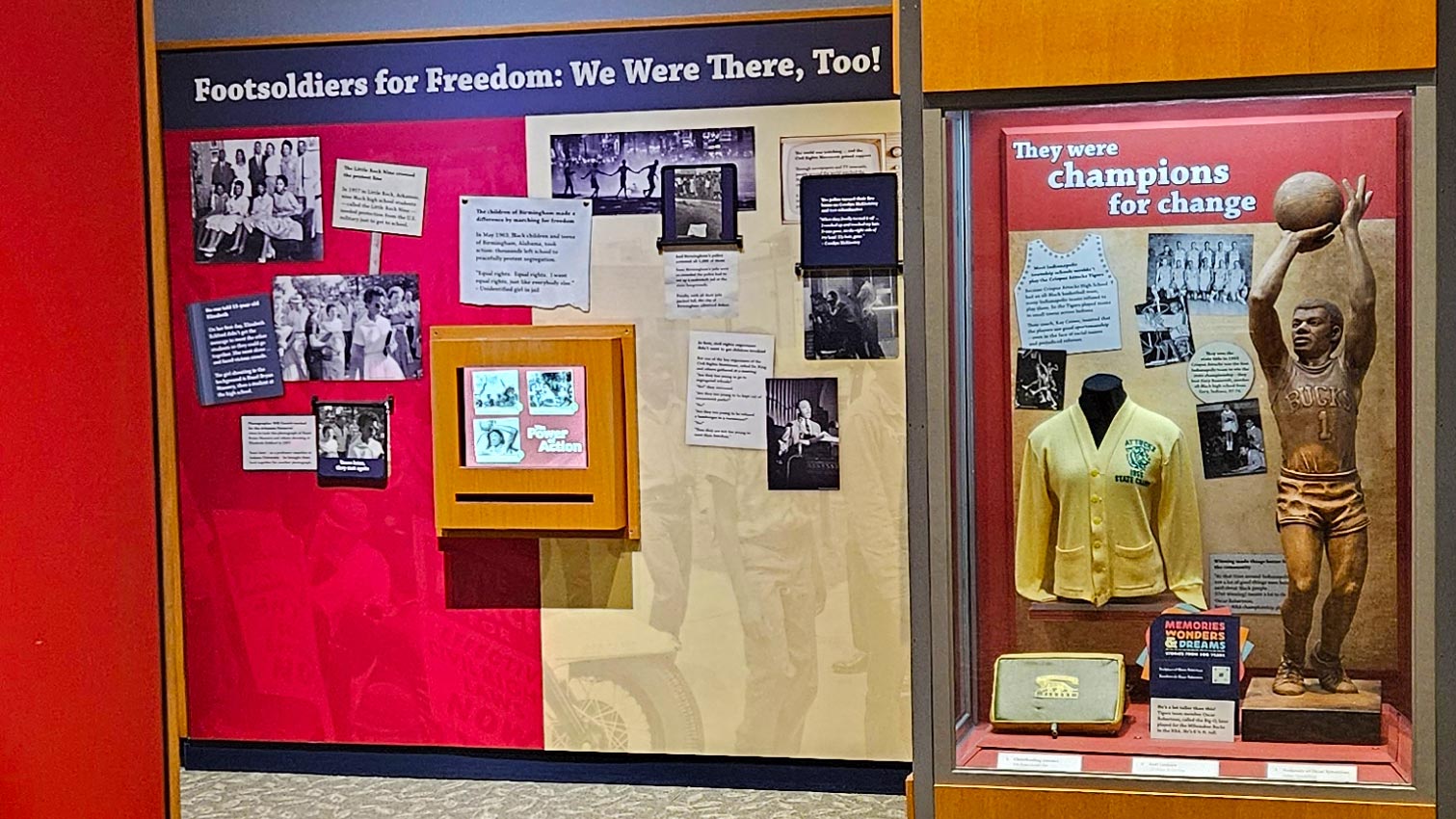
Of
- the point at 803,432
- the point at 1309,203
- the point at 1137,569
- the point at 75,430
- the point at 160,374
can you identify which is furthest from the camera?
the point at 803,432

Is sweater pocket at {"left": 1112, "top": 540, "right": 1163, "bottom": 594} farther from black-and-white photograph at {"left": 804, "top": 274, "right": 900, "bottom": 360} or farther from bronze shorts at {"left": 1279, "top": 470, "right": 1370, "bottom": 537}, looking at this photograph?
black-and-white photograph at {"left": 804, "top": 274, "right": 900, "bottom": 360}

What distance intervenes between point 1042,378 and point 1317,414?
1.49 ft

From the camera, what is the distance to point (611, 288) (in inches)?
188

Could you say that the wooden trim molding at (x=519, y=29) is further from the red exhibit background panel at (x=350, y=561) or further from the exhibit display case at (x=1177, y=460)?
the exhibit display case at (x=1177, y=460)

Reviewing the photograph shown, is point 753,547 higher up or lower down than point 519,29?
lower down

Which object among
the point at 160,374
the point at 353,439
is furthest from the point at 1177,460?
the point at 353,439

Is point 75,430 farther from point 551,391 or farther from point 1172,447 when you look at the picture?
point 551,391

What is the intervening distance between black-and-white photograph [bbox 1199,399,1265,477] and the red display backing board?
0.12ft

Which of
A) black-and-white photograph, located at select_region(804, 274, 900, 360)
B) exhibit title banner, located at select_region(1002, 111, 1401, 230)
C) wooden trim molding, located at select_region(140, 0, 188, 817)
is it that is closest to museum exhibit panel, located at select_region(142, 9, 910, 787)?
black-and-white photograph, located at select_region(804, 274, 900, 360)

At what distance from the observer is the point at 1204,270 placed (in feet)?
8.39

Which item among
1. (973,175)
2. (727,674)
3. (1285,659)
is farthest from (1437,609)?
(727,674)

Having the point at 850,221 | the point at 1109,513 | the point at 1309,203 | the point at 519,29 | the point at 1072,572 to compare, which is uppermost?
the point at 519,29

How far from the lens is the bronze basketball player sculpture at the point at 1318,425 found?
2479 mm

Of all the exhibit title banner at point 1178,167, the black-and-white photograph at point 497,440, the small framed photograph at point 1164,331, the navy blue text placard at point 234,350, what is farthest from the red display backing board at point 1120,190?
the navy blue text placard at point 234,350
